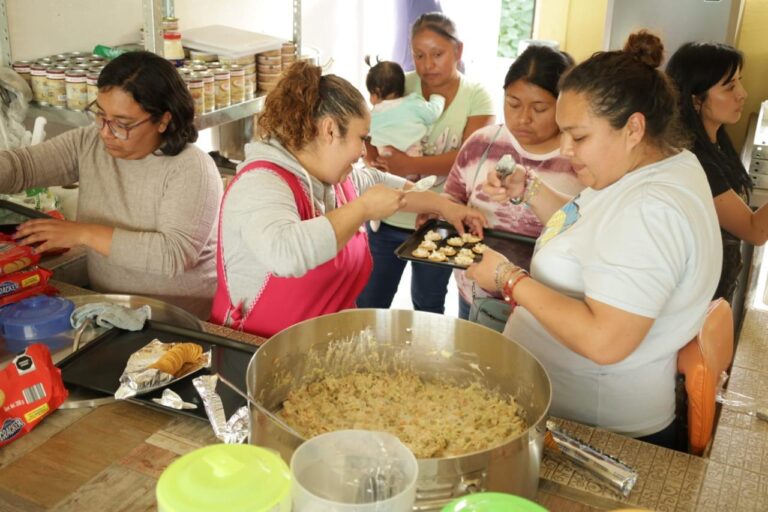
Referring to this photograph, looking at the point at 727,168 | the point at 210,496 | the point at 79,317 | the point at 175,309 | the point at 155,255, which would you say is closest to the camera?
the point at 210,496

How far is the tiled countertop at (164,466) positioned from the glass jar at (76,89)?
1.37 meters

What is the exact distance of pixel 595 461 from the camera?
1154 millimetres

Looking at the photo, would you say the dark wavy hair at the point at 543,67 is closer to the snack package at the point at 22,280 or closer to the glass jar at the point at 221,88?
the glass jar at the point at 221,88

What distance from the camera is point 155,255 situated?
5.96 feet

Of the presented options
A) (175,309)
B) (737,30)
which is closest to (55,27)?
(175,309)

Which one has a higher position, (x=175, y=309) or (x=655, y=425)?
Result: (x=175, y=309)

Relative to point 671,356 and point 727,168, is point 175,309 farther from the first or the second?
point 727,168

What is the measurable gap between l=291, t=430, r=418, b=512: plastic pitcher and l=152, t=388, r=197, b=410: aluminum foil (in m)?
0.53

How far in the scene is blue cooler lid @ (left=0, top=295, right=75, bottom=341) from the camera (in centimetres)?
149

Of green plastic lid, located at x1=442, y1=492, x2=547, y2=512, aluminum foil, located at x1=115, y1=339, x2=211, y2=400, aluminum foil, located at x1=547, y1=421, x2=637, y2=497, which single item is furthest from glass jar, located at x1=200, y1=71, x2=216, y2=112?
green plastic lid, located at x1=442, y1=492, x2=547, y2=512

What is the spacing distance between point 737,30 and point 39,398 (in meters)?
3.71

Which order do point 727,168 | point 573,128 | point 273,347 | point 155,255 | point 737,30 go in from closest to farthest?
1. point 273,347
2. point 573,128
3. point 155,255
4. point 727,168
5. point 737,30

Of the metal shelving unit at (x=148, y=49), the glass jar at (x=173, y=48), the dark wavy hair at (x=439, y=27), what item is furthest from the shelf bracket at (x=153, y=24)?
the dark wavy hair at (x=439, y=27)

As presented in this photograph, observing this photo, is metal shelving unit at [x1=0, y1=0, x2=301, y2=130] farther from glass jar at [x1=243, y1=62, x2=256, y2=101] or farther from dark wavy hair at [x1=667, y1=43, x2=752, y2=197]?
dark wavy hair at [x1=667, y1=43, x2=752, y2=197]
